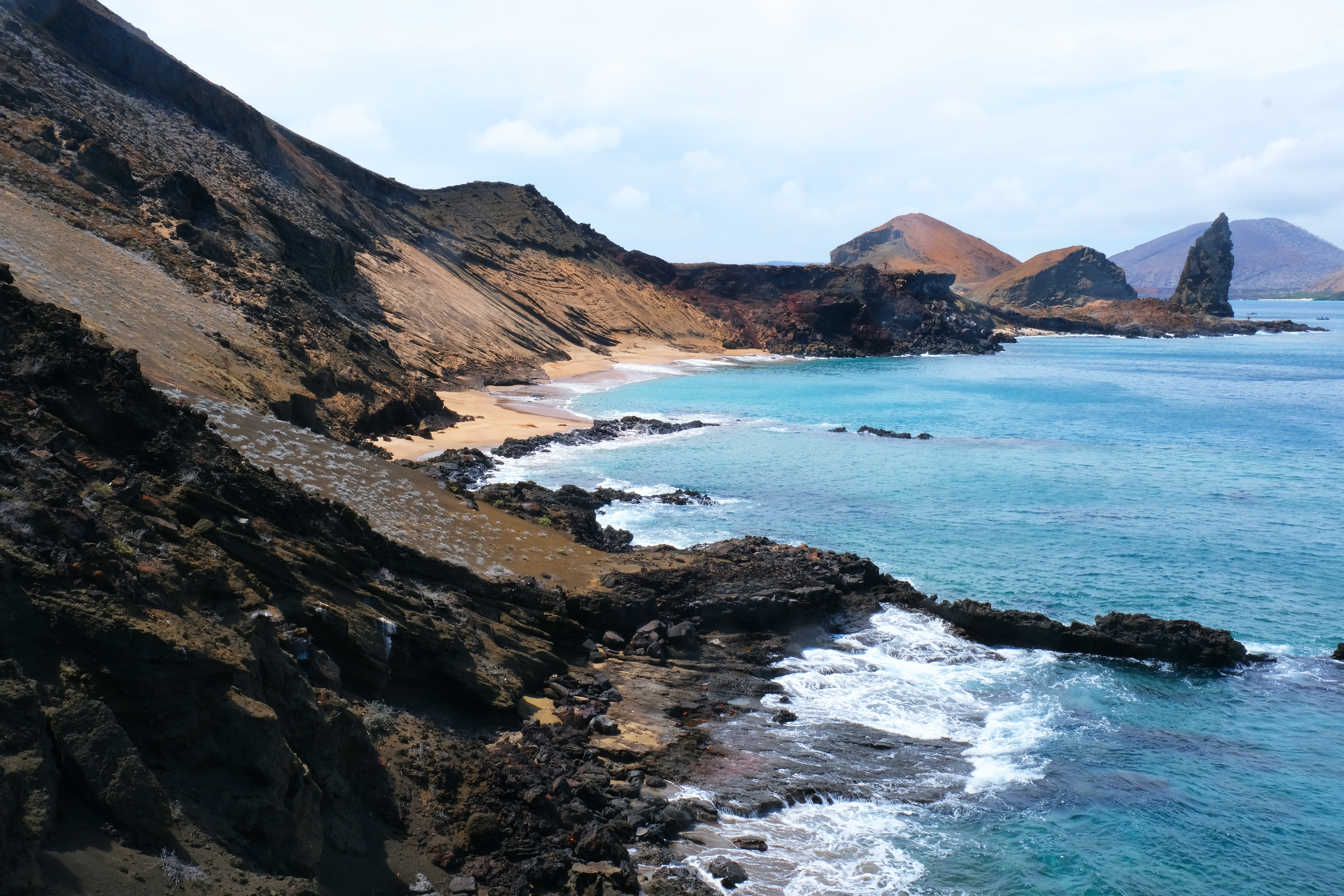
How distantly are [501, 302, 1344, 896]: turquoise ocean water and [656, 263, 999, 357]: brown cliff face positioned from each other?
4460cm

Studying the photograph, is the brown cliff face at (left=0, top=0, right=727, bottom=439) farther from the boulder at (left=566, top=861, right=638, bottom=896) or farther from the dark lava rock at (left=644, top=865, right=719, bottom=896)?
the dark lava rock at (left=644, top=865, right=719, bottom=896)

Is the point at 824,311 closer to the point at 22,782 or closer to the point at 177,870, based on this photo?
the point at 177,870

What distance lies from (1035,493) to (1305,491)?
→ 951 cm

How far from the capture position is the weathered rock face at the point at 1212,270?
140 m

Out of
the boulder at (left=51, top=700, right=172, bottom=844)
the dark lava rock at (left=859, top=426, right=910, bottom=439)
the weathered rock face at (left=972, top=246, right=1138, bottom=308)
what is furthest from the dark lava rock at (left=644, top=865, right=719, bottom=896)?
the weathered rock face at (left=972, top=246, right=1138, bottom=308)

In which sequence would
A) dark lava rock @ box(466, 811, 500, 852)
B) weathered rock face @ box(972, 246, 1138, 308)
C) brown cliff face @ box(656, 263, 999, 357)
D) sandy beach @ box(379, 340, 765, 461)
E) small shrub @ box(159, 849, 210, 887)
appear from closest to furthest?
small shrub @ box(159, 849, 210, 887) → dark lava rock @ box(466, 811, 500, 852) → sandy beach @ box(379, 340, 765, 461) → brown cliff face @ box(656, 263, 999, 357) → weathered rock face @ box(972, 246, 1138, 308)

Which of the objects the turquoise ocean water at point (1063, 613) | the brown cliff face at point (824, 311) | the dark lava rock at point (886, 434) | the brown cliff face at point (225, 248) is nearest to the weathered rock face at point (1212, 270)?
the brown cliff face at point (824, 311)

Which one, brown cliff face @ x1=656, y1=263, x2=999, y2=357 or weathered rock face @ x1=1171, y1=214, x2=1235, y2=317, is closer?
brown cliff face @ x1=656, y1=263, x2=999, y2=357

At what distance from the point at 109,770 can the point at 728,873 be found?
6.55m

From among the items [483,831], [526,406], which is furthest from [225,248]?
[483,831]

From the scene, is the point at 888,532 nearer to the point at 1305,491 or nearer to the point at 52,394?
the point at 1305,491

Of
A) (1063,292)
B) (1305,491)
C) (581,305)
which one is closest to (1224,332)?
(1063,292)

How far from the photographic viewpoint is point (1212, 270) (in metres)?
142

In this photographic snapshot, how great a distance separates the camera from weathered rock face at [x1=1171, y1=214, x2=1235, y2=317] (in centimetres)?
13988
